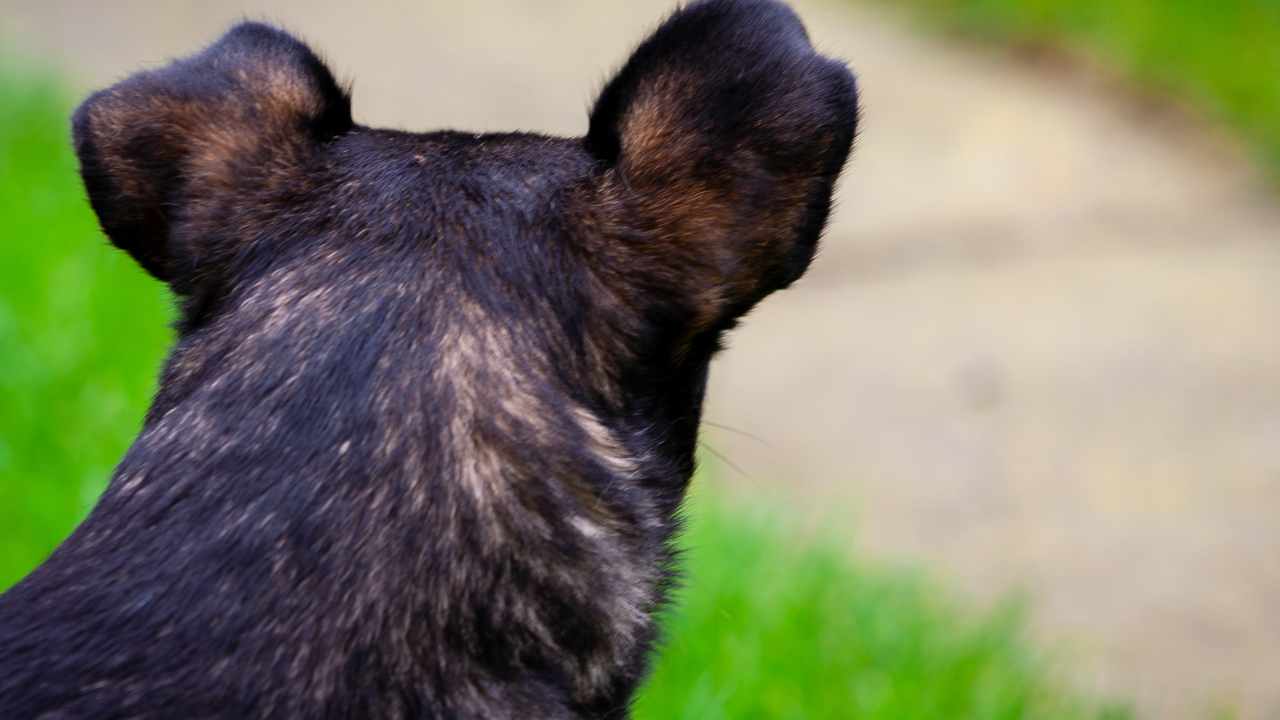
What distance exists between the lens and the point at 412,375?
188 cm

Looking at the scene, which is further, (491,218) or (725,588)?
(725,588)

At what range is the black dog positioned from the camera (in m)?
1.82

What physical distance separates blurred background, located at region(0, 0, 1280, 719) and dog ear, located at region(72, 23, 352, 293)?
0.88 meters

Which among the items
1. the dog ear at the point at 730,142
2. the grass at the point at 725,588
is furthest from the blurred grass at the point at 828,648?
the dog ear at the point at 730,142

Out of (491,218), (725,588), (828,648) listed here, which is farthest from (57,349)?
(491,218)

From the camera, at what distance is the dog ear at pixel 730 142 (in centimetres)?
207

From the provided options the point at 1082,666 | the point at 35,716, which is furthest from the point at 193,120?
the point at 1082,666

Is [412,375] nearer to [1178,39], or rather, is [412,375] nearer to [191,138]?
[191,138]

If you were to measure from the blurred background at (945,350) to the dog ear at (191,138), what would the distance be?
88 centimetres

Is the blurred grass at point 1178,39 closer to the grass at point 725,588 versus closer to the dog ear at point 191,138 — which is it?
the grass at point 725,588

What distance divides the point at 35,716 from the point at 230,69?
0.87 m

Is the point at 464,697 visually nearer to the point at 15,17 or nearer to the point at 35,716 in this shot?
the point at 35,716

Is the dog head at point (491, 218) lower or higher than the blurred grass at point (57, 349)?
higher

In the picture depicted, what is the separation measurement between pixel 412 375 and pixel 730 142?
1.66ft
